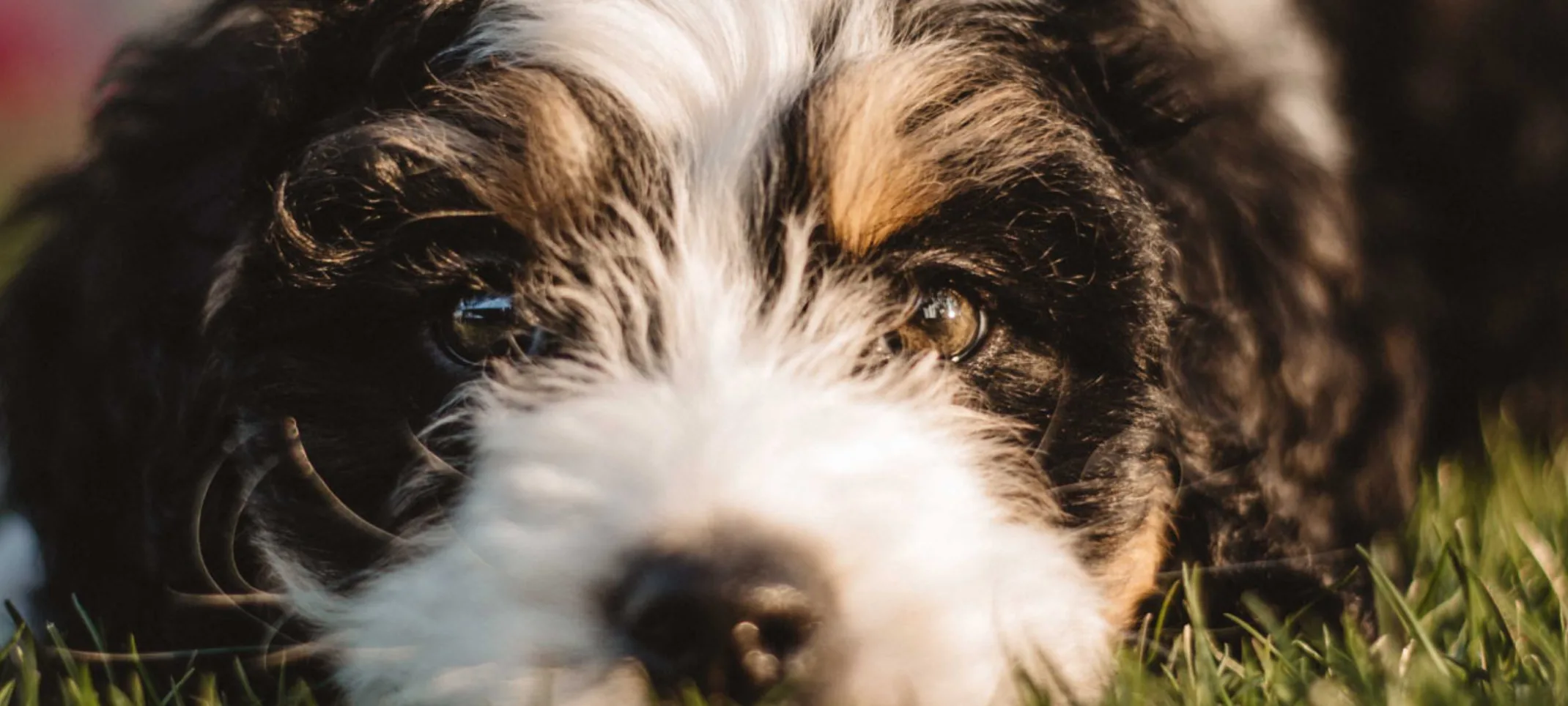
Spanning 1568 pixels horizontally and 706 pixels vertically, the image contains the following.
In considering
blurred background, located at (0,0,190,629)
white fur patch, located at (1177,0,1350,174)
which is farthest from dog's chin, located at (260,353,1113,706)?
blurred background, located at (0,0,190,629)

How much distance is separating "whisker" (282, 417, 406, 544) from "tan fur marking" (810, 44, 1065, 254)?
29.5 inches

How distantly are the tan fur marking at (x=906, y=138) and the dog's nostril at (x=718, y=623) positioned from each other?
1.85 ft

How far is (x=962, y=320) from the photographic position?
228 cm

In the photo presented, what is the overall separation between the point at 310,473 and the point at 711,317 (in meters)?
0.58

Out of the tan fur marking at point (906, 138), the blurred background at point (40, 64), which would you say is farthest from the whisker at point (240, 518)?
the blurred background at point (40, 64)

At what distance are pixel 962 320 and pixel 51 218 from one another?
146cm

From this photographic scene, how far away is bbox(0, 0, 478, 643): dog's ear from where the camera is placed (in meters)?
2.29

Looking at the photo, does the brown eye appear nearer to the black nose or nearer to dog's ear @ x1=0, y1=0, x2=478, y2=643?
the black nose

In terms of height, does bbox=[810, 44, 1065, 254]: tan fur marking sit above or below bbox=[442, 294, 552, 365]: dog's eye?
above

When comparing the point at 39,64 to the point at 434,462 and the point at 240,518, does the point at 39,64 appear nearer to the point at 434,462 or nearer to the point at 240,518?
the point at 240,518

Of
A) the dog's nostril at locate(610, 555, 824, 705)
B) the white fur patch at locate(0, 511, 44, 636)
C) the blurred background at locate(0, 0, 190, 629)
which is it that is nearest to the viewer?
the dog's nostril at locate(610, 555, 824, 705)

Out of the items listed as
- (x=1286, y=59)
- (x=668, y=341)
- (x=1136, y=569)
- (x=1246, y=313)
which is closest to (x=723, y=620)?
(x=668, y=341)

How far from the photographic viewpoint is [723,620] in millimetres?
1733

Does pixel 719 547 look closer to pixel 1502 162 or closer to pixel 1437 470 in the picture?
pixel 1437 470
